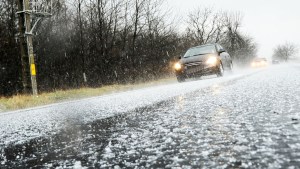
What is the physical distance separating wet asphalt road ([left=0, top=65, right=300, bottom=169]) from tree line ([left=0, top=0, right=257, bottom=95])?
17637mm

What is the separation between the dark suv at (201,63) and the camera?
14711 millimetres

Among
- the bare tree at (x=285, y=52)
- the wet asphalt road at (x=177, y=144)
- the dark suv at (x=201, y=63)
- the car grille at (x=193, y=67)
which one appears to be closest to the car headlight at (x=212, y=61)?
the dark suv at (x=201, y=63)

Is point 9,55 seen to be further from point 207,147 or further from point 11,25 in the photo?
point 207,147

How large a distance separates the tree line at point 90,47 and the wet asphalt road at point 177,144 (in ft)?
57.9

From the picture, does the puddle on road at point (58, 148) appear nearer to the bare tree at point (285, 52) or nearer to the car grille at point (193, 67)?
the car grille at point (193, 67)

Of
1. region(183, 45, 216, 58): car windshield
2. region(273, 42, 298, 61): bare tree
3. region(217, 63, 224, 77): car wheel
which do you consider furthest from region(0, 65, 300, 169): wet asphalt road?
region(273, 42, 298, 61): bare tree

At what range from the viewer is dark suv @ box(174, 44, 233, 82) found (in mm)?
14711

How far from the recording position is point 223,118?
4031 mm

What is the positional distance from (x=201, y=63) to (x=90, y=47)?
13248 mm

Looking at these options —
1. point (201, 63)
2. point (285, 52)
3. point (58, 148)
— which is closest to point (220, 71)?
point (201, 63)

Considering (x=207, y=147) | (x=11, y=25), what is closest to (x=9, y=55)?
(x=11, y=25)

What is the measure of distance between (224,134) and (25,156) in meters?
1.80

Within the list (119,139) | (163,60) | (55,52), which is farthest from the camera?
(163,60)

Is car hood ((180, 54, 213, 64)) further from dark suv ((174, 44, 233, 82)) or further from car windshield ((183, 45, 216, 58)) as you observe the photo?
car windshield ((183, 45, 216, 58))
